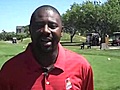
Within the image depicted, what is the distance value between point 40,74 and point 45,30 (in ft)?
1.18

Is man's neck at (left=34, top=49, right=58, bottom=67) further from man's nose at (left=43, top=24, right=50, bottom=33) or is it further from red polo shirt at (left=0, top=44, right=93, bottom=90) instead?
man's nose at (left=43, top=24, right=50, bottom=33)

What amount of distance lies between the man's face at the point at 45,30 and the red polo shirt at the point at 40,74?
0.51ft

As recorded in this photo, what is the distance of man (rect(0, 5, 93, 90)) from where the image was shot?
2.91 m

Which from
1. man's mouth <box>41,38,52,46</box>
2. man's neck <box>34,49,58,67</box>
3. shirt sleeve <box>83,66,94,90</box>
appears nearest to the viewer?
man's mouth <box>41,38,52,46</box>

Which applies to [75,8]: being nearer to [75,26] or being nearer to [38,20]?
[75,26]

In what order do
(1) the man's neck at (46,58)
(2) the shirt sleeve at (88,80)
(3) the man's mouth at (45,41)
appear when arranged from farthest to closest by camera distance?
(2) the shirt sleeve at (88,80)
(1) the man's neck at (46,58)
(3) the man's mouth at (45,41)

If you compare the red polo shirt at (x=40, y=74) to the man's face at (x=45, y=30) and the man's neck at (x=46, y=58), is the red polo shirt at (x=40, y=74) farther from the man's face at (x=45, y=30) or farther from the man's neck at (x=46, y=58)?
the man's face at (x=45, y=30)

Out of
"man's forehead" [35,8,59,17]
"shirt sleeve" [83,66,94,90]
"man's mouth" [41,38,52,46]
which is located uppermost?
"man's forehead" [35,8,59,17]

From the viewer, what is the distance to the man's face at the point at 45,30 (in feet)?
9.42

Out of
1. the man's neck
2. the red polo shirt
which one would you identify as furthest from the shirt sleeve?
the man's neck

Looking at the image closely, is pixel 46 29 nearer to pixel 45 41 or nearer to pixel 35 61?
pixel 45 41

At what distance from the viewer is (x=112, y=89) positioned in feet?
37.0

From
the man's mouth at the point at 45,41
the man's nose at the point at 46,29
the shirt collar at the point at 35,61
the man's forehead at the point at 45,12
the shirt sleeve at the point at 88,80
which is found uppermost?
the man's forehead at the point at 45,12

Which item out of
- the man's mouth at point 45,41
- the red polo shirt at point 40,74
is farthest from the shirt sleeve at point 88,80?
the man's mouth at point 45,41
